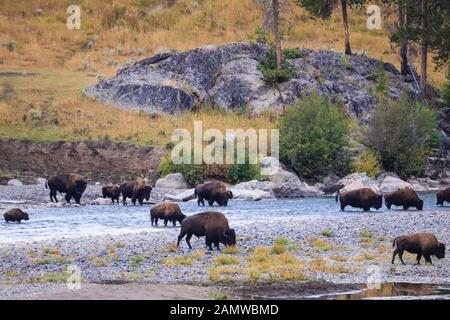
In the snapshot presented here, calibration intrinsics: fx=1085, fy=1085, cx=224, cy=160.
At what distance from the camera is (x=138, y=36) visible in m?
83.1

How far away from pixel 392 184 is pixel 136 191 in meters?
14.6

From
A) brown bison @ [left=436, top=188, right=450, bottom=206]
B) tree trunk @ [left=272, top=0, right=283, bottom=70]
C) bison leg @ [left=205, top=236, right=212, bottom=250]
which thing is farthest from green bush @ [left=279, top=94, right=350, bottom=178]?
bison leg @ [left=205, top=236, right=212, bottom=250]

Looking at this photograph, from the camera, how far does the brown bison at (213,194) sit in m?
46.3

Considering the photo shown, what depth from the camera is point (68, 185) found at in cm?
4709

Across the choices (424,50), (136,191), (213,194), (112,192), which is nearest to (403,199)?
(213,194)

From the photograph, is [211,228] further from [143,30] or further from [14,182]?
[143,30]

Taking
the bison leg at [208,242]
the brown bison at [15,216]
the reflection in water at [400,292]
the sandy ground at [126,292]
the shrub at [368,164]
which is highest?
the shrub at [368,164]

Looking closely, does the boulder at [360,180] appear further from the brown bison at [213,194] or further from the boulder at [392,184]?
the brown bison at [213,194]

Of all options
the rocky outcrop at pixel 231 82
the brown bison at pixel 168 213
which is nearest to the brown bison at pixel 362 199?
the brown bison at pixel 168 213

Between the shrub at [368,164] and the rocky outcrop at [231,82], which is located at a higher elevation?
the rocky outcrop at [231,82]

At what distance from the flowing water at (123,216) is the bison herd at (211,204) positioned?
0.47m

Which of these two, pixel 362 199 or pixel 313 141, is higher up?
pixel 313 141
